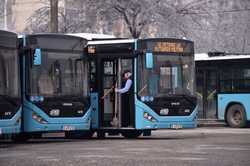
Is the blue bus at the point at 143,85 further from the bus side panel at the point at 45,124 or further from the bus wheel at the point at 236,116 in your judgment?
the bus wheel at the point at 236,116

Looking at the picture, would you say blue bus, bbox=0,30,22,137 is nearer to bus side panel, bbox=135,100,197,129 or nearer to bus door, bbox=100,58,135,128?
bus door, bbox=100,58,135,128

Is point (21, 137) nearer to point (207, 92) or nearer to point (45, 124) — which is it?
point (45, 124)

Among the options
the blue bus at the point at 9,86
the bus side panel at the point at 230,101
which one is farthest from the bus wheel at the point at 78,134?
the bus side panel at the point at 230,101

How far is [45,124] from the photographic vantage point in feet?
69.0

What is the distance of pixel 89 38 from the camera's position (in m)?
24.0

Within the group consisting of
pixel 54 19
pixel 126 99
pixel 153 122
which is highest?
pixel 54 19

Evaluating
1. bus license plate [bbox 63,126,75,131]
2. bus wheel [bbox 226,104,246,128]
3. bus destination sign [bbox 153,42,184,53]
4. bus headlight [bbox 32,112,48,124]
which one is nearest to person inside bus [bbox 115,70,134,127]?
bus destination sign [bbox 153,42,184,53]

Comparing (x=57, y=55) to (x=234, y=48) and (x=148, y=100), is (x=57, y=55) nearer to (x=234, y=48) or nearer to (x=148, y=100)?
(x=148, y=100)

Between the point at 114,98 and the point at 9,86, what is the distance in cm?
406

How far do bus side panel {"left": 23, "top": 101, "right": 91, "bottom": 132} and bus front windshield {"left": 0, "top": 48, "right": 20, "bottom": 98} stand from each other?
32.9 inches

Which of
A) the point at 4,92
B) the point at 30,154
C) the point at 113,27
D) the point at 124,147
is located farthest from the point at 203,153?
the point at 113,27

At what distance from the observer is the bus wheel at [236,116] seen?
30.1 metres

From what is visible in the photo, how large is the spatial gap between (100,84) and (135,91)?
1.28 m

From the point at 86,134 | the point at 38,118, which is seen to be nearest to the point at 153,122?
the point at 86,134
